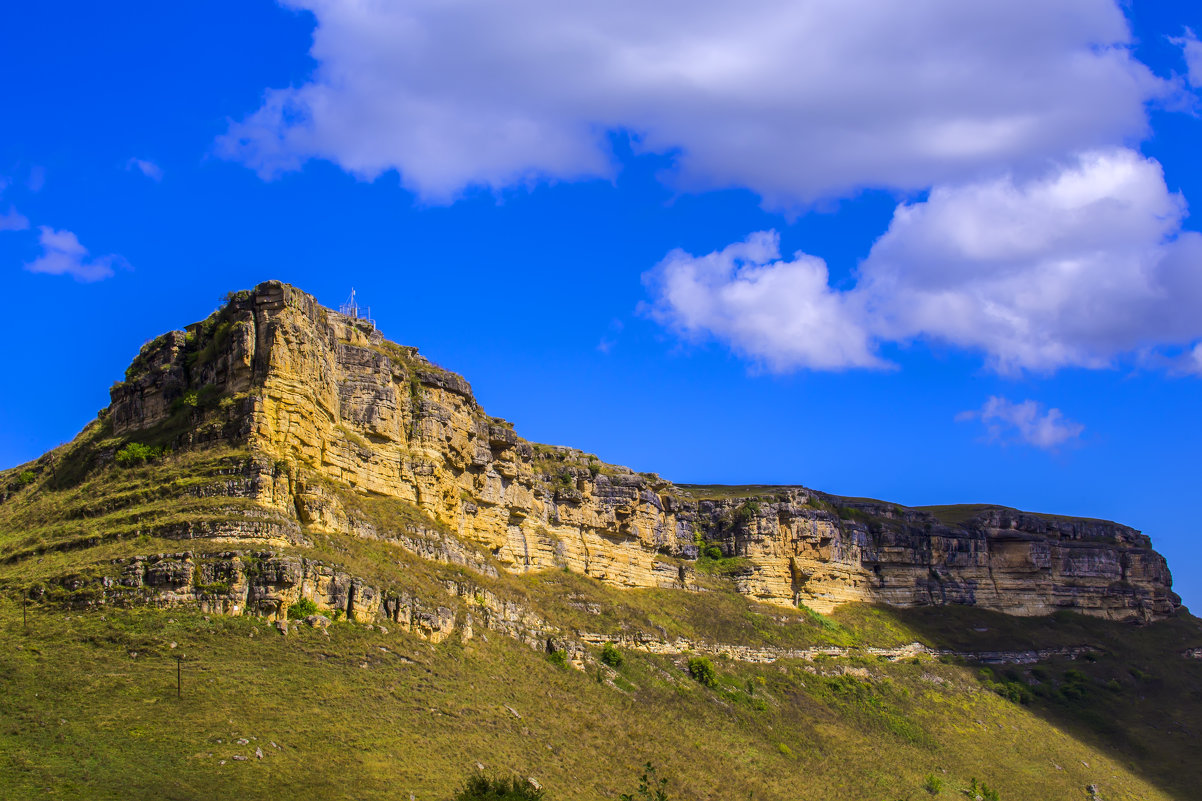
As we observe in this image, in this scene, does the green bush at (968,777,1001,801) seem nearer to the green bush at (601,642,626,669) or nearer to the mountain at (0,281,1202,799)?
the mountain at (0,281,1202,799)

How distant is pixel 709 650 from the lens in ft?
282

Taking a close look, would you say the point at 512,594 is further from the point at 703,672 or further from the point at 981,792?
the point at 981,792

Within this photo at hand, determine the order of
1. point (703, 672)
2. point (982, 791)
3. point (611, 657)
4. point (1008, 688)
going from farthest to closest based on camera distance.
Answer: point (1008, 688) < point (703, 672) < point (982, 791) < point (611, 657)

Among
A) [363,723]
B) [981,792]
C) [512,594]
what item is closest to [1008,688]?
[981,792]

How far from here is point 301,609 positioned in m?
50.1

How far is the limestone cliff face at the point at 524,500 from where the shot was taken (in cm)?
6069

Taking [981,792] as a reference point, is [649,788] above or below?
above

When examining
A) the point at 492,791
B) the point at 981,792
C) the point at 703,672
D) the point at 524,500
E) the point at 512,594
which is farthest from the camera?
the point at 524,500

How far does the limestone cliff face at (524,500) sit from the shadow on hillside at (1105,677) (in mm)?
3385

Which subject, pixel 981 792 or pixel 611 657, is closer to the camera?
pixel 611 657

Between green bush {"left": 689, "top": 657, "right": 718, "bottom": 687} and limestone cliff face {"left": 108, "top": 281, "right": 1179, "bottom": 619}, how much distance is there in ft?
44.6

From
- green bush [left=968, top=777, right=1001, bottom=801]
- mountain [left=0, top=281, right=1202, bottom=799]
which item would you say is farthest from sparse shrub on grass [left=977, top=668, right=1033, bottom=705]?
green bush [left=968, top=777, right=1001, bottom=801]

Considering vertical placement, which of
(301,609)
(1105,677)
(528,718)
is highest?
(301,609)

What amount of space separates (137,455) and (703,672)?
4278cm
